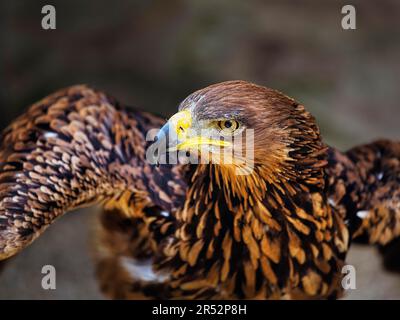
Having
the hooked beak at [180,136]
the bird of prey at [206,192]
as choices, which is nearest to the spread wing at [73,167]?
the bird of prey at [206,192]

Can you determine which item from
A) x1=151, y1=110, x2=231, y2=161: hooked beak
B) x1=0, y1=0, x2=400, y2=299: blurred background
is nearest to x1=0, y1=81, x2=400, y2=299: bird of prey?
x1=151, y1=110, x2=231, y2=161: hooked beak

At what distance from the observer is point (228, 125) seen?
2.72 metres

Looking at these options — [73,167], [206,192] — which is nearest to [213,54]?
[73,167]

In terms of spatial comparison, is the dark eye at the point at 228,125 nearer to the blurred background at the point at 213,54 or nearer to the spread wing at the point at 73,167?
the spread wing at the point at 73,167

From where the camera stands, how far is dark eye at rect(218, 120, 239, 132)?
2.71m

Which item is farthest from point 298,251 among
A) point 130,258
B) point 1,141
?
point 1,141

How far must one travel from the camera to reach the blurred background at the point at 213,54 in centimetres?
596

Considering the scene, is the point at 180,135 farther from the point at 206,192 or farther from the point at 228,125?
the point at 206,192

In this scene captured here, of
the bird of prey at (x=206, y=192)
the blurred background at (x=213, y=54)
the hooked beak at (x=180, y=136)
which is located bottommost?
the bird of prey at (x=206, y=192)

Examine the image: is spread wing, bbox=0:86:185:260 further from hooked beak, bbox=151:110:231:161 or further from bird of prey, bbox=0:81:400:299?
hooked beak, bbox=151:110:231:161

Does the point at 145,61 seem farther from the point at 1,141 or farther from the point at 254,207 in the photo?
the point at 254,207

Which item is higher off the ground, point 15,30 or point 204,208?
point 15,30

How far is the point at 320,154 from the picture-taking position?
2.97 metres

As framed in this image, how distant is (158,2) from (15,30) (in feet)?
4.19
